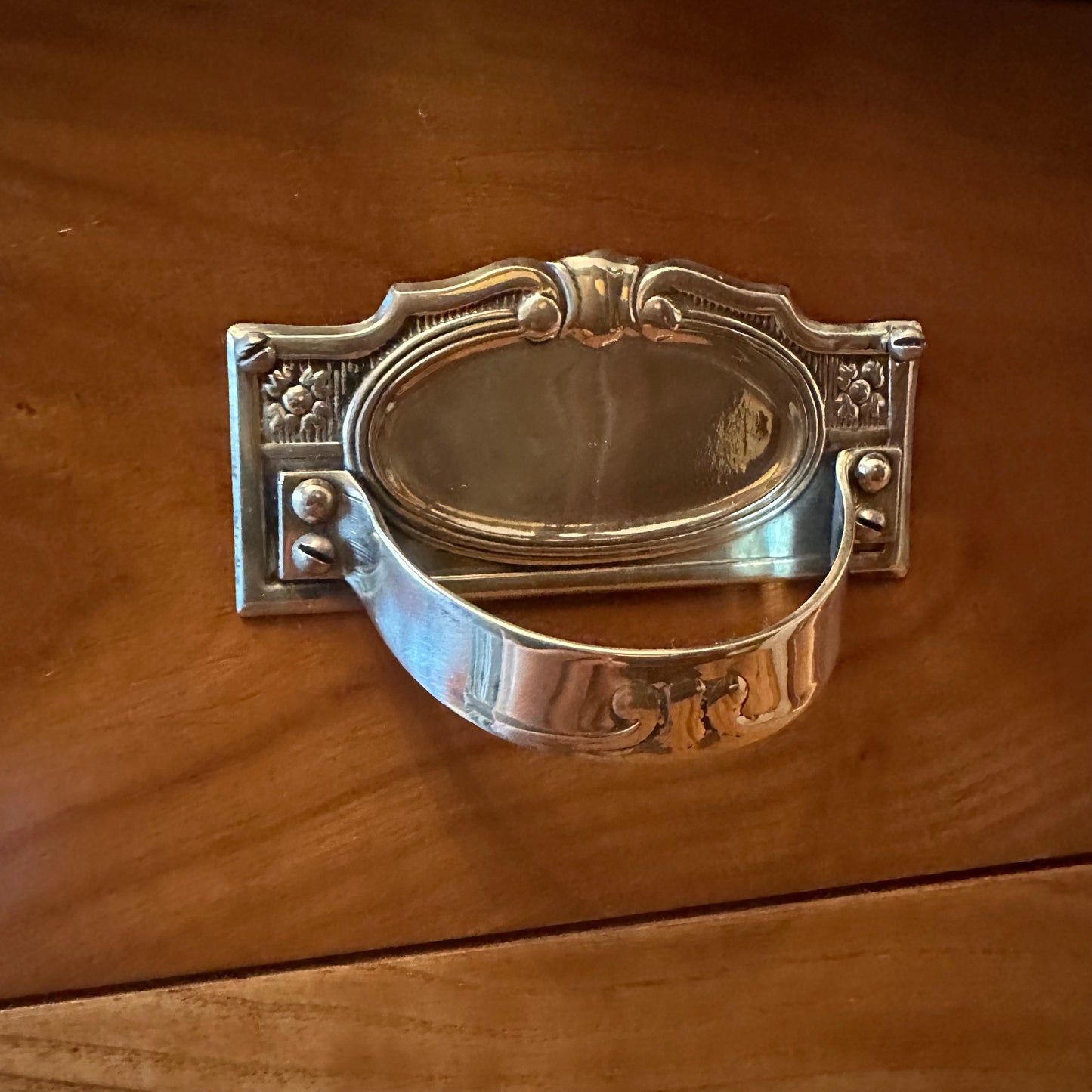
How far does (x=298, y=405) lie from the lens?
0.23m

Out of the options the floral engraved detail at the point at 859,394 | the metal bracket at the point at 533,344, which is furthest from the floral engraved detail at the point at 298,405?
the floral engraved detail at the point at 859,394

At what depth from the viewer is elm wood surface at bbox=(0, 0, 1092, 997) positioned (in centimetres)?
21

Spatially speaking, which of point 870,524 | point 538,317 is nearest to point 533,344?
point 538,317

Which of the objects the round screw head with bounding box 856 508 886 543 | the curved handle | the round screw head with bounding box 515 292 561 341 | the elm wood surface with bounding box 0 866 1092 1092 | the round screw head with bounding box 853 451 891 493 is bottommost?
the elm wood surface with bounding box 0 866 1092 1092

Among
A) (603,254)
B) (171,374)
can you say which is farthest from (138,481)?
(603,254)

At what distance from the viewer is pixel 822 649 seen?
0.78ft

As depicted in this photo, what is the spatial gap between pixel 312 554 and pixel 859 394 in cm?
16

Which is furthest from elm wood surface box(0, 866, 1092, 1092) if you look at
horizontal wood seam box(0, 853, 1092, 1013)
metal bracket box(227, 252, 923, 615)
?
metal bracket box(227, 252, 923, 615)

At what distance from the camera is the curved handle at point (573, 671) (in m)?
0.21

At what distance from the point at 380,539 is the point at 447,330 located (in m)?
0.05

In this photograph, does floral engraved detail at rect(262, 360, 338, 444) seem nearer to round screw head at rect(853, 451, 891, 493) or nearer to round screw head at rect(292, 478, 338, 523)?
round screw head at rect(292, 478, 338, 523)

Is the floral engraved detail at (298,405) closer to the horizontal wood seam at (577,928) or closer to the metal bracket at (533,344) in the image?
the metal bracket at (533,344)

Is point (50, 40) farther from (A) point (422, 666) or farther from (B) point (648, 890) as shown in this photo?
(B) point (648, 890)

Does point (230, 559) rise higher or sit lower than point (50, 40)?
lower
